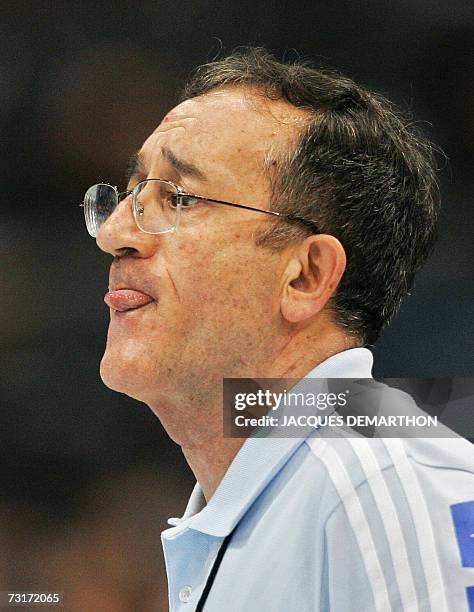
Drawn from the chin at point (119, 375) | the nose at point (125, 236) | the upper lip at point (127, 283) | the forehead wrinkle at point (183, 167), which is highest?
the forehead wrinkle at point (183, 167)

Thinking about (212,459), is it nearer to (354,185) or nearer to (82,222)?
(354,185)

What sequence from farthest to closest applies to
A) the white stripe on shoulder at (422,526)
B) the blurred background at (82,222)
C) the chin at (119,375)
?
the blurred background at (82,222) → the chin at (119,375) → the white stripe on shoulder at (422,526)

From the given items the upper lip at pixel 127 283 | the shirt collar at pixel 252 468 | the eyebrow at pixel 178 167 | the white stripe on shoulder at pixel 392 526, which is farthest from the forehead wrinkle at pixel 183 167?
the white stripe on shoulder at pixel 392 526

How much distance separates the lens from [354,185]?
104 centimetres

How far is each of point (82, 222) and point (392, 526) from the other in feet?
2.52

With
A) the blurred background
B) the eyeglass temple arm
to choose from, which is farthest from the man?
the blurred background

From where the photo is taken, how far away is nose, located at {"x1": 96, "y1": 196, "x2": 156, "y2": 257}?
3.24ft

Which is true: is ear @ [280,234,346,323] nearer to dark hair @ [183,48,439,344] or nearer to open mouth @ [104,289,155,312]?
dark hair @ [183,48,439,344]

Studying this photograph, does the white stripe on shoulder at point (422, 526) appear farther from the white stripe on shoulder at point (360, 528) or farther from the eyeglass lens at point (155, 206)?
the eyeglass lens at point (155, 206)

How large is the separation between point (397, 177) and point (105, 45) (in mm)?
532

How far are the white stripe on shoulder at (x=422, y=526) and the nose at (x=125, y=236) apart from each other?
1.07 feet

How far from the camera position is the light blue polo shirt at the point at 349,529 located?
775mm

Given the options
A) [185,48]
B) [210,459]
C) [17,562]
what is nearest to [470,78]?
[185,48]

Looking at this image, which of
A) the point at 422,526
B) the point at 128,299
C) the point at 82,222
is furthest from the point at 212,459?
the point at 82,222
